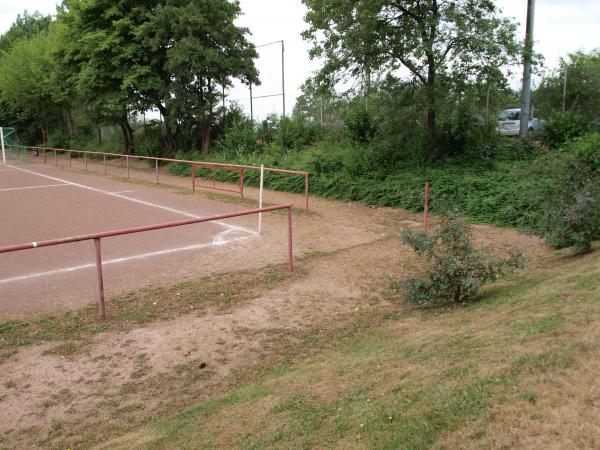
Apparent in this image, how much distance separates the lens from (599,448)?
2.30 metres

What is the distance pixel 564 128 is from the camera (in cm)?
1449

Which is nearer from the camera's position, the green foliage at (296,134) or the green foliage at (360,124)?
the green foliage at (360,124)

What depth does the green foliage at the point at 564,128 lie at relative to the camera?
14367 mm

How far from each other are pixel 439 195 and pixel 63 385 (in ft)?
32.8

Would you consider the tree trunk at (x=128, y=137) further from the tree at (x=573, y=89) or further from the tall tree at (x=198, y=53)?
the tree at (x=573, y=89)

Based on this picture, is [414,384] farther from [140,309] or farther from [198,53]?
[198,53]

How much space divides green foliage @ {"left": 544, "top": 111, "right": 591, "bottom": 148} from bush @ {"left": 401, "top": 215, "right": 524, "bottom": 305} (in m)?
9.87

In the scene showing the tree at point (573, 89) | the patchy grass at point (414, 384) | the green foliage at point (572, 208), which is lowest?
the patchy grass at point (414, 384)

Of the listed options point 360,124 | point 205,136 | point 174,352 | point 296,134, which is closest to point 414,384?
point 174,352

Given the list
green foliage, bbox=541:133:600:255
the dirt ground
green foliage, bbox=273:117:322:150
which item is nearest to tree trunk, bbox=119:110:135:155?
green foliage, bbox=273:117:322:150

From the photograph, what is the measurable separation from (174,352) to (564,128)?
1327cm

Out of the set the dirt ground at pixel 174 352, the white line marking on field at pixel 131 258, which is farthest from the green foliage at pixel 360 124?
the dirt ground at pixel 174 352

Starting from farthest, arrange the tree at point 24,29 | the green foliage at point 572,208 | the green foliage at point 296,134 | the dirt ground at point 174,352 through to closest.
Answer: the tree at point 24,29 → the green foliage at point 296,134 → the green foliage at point 572,208 → the dirt ground at point 174,352

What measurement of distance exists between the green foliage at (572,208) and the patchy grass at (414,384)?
2.16 metres
